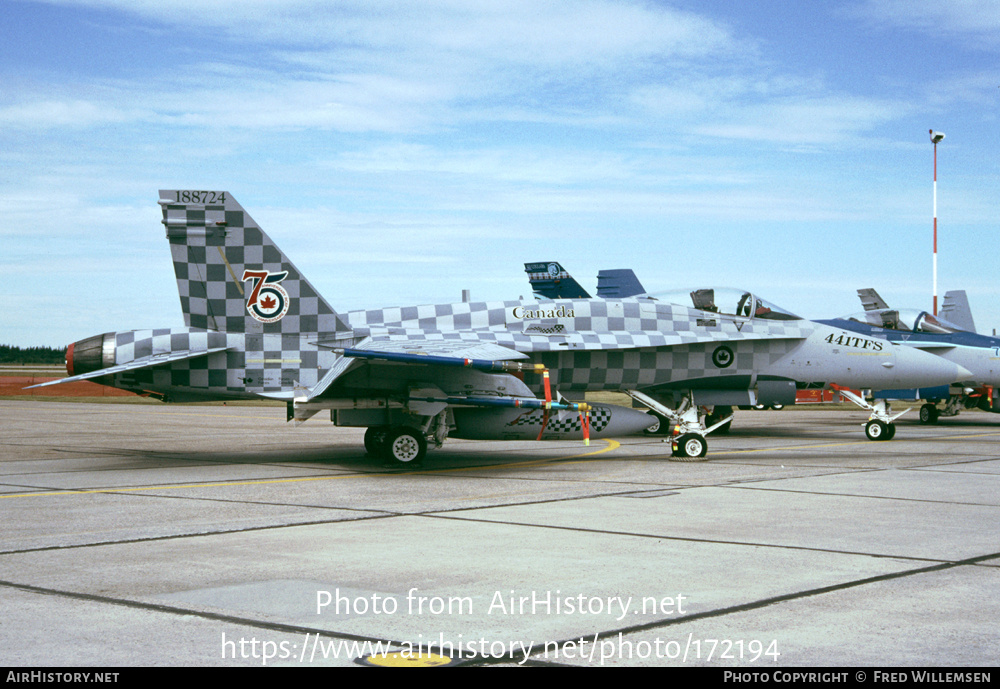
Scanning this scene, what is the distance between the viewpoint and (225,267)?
44.5ft

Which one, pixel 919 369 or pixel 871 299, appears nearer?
pixel 919 369

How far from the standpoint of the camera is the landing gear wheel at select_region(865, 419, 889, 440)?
19266mm

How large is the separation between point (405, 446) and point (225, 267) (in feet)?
11.9

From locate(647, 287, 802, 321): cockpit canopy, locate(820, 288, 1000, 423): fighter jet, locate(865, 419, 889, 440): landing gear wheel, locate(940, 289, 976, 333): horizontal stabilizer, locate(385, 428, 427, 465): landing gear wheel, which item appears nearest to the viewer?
locate(385, 428, 427, 465): landing gear wheel

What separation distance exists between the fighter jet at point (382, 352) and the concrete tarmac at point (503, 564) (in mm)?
828

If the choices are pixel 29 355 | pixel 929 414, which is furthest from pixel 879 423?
pixel 29 355

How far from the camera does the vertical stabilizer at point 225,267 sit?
13.5 metres

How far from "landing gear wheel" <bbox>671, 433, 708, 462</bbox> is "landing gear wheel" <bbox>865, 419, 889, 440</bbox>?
5910mm

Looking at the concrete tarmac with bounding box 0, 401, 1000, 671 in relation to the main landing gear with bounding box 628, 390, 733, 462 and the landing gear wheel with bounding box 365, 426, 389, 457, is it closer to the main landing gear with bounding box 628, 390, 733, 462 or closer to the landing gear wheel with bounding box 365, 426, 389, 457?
the landing gear wheel with bounding box 365, 426, 389, 457

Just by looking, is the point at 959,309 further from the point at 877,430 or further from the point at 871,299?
the point at 877,430

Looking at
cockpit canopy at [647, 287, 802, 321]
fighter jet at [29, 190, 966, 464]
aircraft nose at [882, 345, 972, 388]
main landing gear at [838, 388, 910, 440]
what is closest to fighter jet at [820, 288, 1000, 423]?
main landing gear at [838, 388, 910, 440]

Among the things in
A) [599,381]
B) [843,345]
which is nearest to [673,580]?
[599,381]

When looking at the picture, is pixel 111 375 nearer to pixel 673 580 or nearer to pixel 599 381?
pixel 599 381

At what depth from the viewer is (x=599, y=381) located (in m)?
15.1
